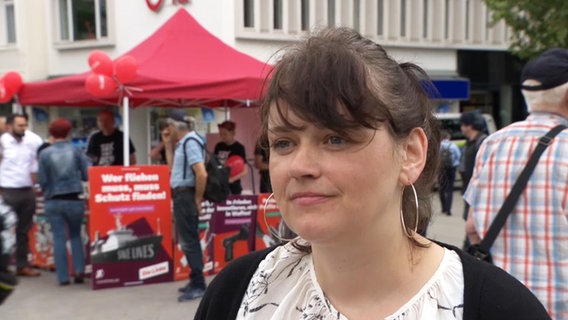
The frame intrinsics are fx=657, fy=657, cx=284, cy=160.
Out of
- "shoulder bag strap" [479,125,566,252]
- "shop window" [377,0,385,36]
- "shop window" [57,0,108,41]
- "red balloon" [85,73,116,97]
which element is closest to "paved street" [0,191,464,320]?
"red balloon" [85,73,116,97]

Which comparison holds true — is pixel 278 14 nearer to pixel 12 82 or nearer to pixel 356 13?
pixel 356 13

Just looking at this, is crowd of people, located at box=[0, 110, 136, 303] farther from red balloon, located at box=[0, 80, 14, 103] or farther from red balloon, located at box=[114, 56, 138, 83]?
red balloon, located at box=[0, 80, 14, 103]

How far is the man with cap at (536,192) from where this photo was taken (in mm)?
2529

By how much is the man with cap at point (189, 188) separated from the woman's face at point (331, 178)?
4.92 metres

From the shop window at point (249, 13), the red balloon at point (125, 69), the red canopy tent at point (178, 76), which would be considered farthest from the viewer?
the shop window at point (249, 13)

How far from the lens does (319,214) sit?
50.4 inches

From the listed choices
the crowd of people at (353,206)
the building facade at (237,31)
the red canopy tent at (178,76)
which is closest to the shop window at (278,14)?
the building facade at (237,31)

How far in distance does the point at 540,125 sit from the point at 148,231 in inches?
200

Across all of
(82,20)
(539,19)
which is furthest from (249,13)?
(539,19)

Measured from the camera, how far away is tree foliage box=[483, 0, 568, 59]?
52.0 feet

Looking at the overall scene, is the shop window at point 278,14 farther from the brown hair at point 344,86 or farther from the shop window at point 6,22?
the brown hair at point 344,86

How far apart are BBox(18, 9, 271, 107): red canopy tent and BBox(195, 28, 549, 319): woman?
19.0 feet

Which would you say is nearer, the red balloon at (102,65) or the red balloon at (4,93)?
the red balloon at (102,65)

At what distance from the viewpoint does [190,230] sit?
6402 millimetres
